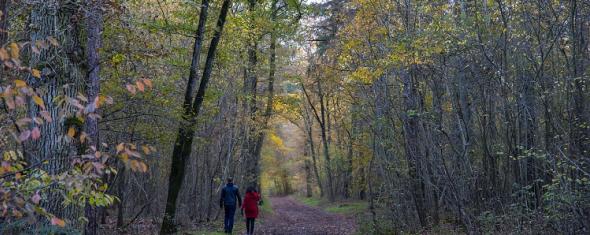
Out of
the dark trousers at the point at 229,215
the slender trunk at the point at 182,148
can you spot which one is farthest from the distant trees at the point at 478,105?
the dark trousers at the point at 229,215

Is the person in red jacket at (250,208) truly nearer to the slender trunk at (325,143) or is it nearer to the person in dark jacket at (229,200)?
the person in dark jacket at (229,200)

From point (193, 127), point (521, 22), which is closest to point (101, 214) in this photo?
point (193, 127)

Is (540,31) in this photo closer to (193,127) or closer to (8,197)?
(193,127)

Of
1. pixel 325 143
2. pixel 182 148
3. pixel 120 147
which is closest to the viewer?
pixel 120 147

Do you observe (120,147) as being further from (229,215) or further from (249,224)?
(229,215)

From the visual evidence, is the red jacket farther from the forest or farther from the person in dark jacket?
the forest

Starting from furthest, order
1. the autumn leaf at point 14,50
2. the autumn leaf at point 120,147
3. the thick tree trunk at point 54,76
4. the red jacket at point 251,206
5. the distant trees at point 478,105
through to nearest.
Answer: the red jacket at point 251,206 < the distant trees at point 478,105 < the thick tree trunk at point 54,76 < the autumn leaf at point 120,147 < the autumn leaf at point 14,50

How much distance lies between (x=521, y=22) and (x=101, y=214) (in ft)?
46.0

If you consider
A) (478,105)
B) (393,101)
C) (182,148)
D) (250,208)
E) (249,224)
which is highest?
(393,101)

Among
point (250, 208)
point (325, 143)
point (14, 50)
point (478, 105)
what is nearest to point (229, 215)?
point (250, 208)

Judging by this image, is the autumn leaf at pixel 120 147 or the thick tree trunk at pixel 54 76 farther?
the thick tree trunk at pixel 54 76

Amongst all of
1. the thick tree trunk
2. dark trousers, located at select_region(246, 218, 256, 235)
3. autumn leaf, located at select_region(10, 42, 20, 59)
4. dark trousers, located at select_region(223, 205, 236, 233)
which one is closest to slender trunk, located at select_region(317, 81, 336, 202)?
dark trousers, located at select_region(223, 205, 236, 233)

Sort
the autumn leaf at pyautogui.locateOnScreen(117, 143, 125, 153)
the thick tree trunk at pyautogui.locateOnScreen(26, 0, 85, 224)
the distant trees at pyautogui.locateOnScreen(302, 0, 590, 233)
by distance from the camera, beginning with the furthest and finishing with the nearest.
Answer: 1. the distant trees at pyautogui.locateOnScreen(302, 0, 590, 233)
2. the thick tree trunk at pyautogui.locateOnScreen(26, 0, 85, 224)
3. the autumn leaf at pyautogui.locateOnScreen(117, 143, 125, 153)

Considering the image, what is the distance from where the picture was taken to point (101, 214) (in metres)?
16.7
